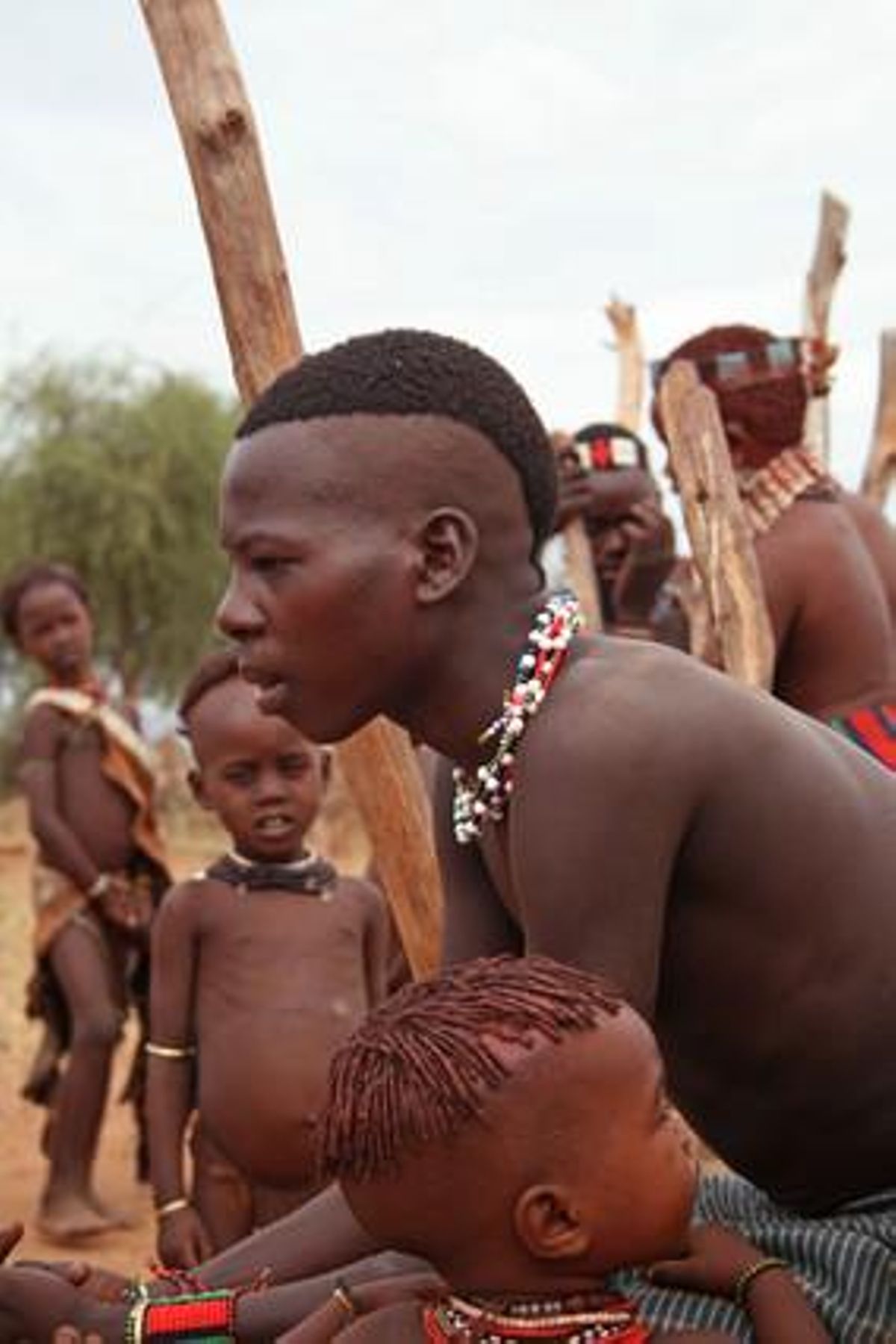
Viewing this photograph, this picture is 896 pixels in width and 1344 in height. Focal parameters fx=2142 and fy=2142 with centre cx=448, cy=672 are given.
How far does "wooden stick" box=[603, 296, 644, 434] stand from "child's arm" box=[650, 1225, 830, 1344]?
226 inches

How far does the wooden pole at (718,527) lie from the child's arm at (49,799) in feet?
9.01

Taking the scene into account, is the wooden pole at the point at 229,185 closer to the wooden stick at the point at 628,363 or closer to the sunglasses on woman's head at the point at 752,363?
the sunglasses on woman's head at the point at 752,363

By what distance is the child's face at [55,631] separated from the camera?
6.88 m

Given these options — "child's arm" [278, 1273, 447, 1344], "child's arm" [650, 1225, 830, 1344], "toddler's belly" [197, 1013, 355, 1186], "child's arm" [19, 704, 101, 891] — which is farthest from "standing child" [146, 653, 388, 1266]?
"child's arm" [650, 1225, 830, 1344]

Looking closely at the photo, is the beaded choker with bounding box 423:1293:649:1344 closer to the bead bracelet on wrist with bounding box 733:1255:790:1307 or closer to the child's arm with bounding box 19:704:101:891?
the bead bracelet on wrist with bounding box 733:1255:790:1307

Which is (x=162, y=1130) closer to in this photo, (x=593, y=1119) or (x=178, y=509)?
(x=593, y=1119)

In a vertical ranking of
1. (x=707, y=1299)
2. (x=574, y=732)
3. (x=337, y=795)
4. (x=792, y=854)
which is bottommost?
(x=337, y=795)

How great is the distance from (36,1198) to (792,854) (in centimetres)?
550

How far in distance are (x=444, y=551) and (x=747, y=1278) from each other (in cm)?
77

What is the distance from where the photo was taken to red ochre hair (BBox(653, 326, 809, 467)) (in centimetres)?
476

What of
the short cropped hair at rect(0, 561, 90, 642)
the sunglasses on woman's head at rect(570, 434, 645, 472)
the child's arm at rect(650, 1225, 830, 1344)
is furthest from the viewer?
the short cropped hair at rect(0, 561, 90, 642)

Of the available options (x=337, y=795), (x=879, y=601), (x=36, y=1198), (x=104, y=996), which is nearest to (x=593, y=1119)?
(x=879, y=601)

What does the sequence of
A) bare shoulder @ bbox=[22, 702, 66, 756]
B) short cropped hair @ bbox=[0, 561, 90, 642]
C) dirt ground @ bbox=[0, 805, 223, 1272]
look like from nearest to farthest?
1. dirt ground @ bbox=[0, 805, 223, 1272]
2. bare shoulder @ bbox=[22, 702, 66, 756]
3. short cropped hair @ bbox=[0, 561, 90, 642]

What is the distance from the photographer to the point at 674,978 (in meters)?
2.22
